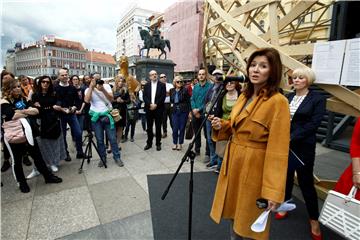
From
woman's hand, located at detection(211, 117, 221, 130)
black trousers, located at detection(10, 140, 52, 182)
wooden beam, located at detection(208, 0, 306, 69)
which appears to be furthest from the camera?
black trousers, located at detection(10, 140, 52, 182)

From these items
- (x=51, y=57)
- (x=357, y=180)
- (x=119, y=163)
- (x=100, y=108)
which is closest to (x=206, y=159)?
(x=119, y=163)

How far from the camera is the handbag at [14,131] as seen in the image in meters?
3.24

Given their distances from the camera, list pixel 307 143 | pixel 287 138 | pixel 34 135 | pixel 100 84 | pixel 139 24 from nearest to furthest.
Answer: pixel 287 138 → pixel 307 143 → pixel 34 135 → pixel 100 84 → pixel 139 24

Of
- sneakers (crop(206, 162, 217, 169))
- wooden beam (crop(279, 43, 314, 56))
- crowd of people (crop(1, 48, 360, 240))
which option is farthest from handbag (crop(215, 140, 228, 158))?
sneakers (crop(206, 162, 217, 169))

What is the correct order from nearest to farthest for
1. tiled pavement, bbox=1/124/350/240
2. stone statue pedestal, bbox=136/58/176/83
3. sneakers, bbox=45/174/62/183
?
1. tiled pavement, bbox=1/124/350/240
2. sneakers, bbox=45/174/62/183
3. stone statue pedestal, bbox=136/58/176/83

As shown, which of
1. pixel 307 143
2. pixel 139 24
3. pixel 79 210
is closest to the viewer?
pixel 307 143

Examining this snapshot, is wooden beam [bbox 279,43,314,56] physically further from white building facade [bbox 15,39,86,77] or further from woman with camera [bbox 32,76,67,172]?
white building facade [bbox 15,39,86,77]

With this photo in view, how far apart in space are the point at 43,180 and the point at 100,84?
193cm

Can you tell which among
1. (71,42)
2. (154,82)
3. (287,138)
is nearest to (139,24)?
(71,42)

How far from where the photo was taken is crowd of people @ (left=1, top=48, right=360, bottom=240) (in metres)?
1.40

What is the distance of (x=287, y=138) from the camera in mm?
1369

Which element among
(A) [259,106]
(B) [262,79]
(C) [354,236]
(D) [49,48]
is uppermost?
(D) [49,48]

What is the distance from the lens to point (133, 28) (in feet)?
243

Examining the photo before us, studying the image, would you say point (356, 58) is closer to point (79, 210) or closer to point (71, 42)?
point (79, 210)
